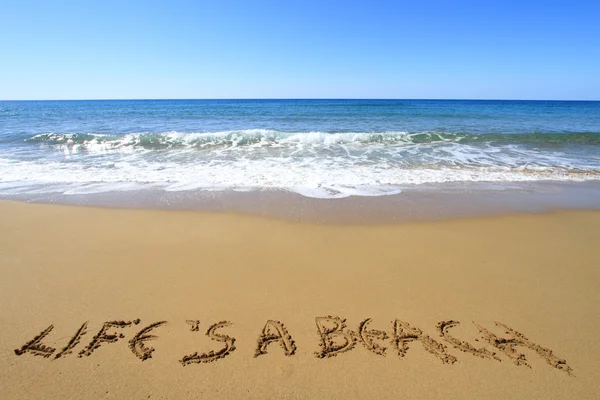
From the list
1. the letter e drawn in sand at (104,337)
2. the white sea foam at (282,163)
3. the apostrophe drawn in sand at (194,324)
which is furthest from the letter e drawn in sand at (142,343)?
the white sea foam at (282,163)

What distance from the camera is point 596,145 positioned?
13.3 metres

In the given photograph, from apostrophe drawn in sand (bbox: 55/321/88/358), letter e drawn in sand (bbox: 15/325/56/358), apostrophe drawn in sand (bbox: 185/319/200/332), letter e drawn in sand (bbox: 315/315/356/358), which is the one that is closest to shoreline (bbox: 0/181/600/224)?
letter e drawn in sand (bbox: 315/315/356/358)

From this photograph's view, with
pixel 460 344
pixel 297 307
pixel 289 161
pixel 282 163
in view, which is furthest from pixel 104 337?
pixel 289 161

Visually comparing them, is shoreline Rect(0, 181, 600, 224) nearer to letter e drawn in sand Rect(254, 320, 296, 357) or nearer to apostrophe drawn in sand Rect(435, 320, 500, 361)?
apostrophe drawn in sand Rect(435, 320, 500, 361)

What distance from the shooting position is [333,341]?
2.55 m

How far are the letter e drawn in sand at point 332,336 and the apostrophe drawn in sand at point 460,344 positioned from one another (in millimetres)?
789

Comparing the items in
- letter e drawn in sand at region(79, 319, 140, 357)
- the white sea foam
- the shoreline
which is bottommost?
letter e drawn in sand at region(79, 319, 140, 357)

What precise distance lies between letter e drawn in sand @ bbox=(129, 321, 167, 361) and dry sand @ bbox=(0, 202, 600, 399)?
0.02 metres

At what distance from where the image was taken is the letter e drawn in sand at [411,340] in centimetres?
243

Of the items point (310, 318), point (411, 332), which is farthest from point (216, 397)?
point (411, 332)

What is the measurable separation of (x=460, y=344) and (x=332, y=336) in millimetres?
1053

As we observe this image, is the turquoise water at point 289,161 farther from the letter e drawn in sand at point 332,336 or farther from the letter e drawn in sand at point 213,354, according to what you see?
the letter e drawn in sand at point 213,354

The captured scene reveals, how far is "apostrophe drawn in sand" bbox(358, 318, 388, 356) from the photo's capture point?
2.47m

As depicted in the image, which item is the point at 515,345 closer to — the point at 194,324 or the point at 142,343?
the point at 194,324
